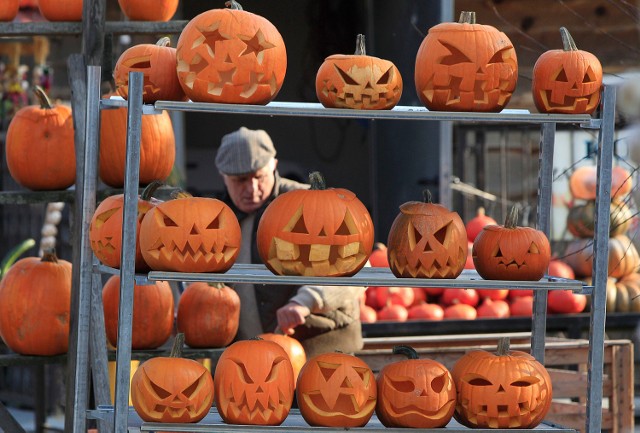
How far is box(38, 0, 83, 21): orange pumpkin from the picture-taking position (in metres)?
4.93

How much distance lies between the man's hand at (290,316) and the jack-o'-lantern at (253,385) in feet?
5.28

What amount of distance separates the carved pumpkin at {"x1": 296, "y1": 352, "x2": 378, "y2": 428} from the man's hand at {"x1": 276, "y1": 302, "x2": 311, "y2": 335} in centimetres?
161

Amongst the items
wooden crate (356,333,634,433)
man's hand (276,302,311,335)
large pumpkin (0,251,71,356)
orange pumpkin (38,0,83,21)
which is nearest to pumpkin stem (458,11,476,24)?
orange pumpkin (38,0,83,21)

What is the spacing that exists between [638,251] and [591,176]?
25.2 inches

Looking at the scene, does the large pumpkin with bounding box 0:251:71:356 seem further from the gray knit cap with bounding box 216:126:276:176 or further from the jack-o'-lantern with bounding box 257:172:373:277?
the jack-o'-lantern with bounding box 257:172:373:277

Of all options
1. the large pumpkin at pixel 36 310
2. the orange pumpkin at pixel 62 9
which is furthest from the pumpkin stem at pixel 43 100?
the large pumpkin at pixel 36 310

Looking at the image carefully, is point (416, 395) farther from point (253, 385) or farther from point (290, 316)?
point (290, 316)

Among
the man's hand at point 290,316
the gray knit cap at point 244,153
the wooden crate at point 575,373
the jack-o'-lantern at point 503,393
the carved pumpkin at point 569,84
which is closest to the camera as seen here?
the jack-o'-lantern at point 503,393

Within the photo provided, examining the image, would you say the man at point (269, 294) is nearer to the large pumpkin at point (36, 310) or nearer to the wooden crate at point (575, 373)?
the wooden crate at point (575, 373)

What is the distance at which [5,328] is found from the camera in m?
4.91

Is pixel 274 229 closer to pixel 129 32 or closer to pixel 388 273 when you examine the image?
pixel 388 273

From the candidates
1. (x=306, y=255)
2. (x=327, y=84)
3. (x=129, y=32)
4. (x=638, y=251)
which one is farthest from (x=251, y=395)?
(x=638, y=251)

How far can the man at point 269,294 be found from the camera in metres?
5.52

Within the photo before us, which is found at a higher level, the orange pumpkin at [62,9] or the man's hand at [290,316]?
the orange pumpkin at [62,9]
